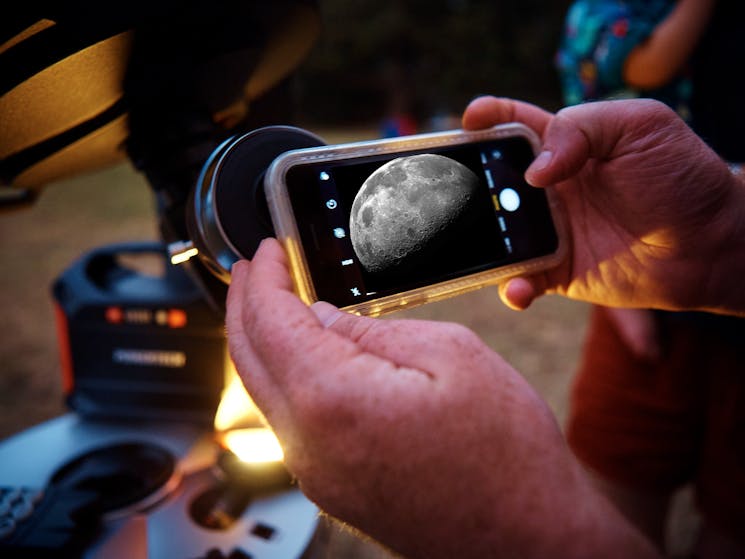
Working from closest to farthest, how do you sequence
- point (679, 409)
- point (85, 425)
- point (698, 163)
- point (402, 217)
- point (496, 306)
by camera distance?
point (402, 217) < point (698, 163) < point (85, 425) < point (679, 409) < point (496, 306)

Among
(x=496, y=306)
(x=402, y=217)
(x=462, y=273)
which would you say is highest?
(x=402, y=217)

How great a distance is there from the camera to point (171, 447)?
820 mm

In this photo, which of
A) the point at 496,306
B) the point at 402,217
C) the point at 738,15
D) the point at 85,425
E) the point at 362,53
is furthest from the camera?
the point at 362,53

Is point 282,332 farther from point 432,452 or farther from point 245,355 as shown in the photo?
point 432,452

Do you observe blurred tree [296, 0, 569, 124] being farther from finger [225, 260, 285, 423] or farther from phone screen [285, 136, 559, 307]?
finger [225, 260, 285, 423]

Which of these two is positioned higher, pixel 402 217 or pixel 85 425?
pixel 402 217

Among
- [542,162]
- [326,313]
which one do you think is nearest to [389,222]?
[326,313]

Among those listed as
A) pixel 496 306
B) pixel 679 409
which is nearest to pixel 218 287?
pixel 679 409

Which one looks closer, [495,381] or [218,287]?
[495,381]

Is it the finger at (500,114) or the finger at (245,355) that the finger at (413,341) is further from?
the finger at (500,114)

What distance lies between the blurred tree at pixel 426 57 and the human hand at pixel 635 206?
28.7 ft

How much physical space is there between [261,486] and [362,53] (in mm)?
11833

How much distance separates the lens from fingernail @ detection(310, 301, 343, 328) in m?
0.51

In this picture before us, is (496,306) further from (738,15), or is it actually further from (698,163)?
(698,163)
